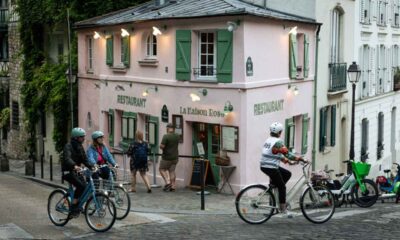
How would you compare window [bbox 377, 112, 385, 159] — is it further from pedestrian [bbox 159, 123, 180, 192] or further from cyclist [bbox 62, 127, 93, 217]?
cyclist [bbox 62, 127, 93, 217]

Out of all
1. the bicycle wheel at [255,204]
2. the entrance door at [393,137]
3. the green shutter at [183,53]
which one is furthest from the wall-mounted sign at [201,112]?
the entrance door at [393,137]

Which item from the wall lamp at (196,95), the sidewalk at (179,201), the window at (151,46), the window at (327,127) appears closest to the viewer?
the sidewalk at (179,201)

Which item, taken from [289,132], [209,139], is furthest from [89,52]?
[289,132]

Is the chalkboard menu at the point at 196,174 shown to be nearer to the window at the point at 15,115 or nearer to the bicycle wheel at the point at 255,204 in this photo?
the bicycle wheel at the point at 255,204

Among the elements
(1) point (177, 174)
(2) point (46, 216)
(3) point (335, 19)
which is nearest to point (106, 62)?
(1) point (177, 174)

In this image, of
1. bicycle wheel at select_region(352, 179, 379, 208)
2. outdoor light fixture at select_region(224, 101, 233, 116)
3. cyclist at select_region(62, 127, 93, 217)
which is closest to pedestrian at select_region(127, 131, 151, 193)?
outdoor light fixture at select_region(224, 101, 233, 116)

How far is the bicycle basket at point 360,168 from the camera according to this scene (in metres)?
15.1

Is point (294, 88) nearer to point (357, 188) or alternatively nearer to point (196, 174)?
point (196, 174)

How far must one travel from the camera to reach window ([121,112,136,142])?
21953 millimetres

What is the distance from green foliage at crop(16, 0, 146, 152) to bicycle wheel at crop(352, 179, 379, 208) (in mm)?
13765

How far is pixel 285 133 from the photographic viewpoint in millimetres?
20781

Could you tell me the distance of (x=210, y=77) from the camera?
1922 cm

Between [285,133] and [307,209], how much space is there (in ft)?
27.9

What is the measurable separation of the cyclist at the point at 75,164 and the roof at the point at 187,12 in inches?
277
